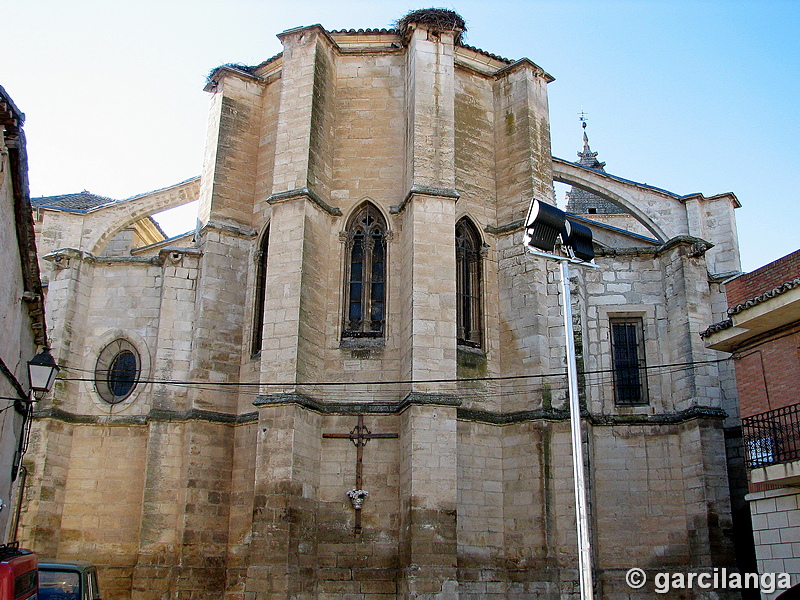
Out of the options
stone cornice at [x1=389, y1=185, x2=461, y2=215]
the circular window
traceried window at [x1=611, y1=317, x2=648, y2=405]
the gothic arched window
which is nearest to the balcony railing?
traceried window at [x1=611, y1=317, x2=648, y2=405]

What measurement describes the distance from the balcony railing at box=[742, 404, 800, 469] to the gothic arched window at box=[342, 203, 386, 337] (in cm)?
684

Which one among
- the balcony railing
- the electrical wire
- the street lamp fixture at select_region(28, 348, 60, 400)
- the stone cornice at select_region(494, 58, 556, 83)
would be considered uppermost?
the stone cornice at select_region(494, 58, 556, 83)

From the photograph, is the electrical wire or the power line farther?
the electrical wire

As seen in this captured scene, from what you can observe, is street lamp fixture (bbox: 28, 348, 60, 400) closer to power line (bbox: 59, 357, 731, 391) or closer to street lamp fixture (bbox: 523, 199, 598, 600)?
power line (bbox: 59, 357, 731, 391)

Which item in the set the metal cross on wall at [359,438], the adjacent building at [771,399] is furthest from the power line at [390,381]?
the adjacent building at [771,399]

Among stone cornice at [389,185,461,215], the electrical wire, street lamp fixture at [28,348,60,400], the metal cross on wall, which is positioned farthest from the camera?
stone cornice at [389,185,461,215]

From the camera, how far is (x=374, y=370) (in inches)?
633

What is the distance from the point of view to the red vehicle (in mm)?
6598

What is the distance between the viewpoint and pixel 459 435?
1548 centimetres

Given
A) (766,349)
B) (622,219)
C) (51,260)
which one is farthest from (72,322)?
(622,219)

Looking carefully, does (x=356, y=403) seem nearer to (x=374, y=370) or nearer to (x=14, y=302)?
(x=374, y=370)

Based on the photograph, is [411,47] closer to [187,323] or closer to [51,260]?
[187,323]

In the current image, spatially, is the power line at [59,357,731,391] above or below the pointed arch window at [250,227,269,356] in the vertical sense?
below

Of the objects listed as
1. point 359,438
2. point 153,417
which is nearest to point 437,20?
point 359,438
